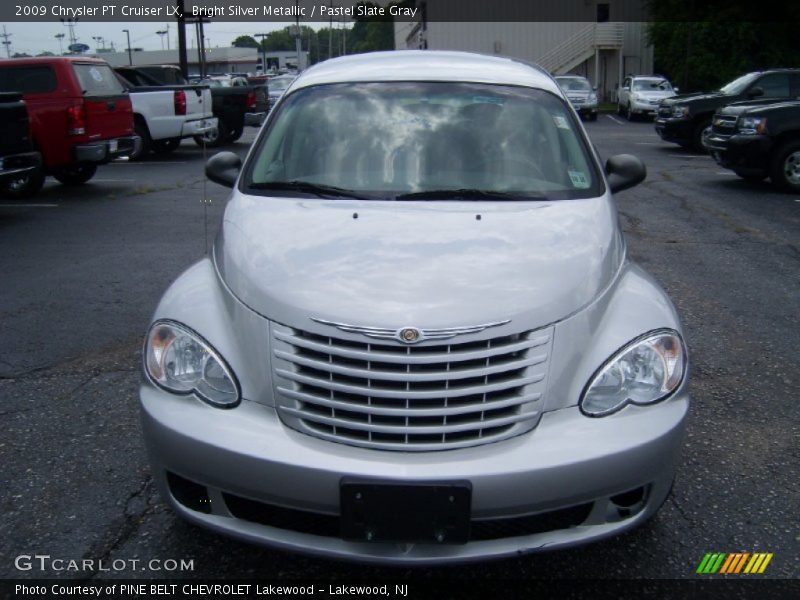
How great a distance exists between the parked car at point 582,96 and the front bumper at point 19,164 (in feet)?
70.7

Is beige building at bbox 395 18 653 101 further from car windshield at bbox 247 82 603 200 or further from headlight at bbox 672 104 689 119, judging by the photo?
car windshield at bbox 247 82 603 200

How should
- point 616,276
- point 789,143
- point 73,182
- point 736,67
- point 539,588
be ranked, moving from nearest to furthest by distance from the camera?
point 539,588 < point 616,276 < point 789,143 < point 73,182 < point 736,67

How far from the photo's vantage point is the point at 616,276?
3.10m

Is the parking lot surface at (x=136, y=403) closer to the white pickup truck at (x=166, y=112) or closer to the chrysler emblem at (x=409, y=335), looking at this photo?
the chrysler emblem at (x=409, y=335)

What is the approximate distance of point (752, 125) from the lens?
38.6ft

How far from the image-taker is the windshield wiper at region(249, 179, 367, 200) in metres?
3.53

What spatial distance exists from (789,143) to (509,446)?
35.2 feet

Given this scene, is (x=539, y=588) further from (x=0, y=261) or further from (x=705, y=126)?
(x=705, y=126)

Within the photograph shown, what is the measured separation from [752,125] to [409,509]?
11023mm

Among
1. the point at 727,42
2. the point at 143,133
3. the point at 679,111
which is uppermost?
the point at 727,42

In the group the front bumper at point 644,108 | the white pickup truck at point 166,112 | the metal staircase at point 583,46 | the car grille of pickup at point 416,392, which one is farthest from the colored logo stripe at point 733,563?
the metal staircase at point 583,46

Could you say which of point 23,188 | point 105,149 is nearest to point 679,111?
point 105,149

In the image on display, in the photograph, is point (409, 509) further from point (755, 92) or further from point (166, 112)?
point (166, 112)

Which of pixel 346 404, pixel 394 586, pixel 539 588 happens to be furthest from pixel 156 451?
pixel 539 588
